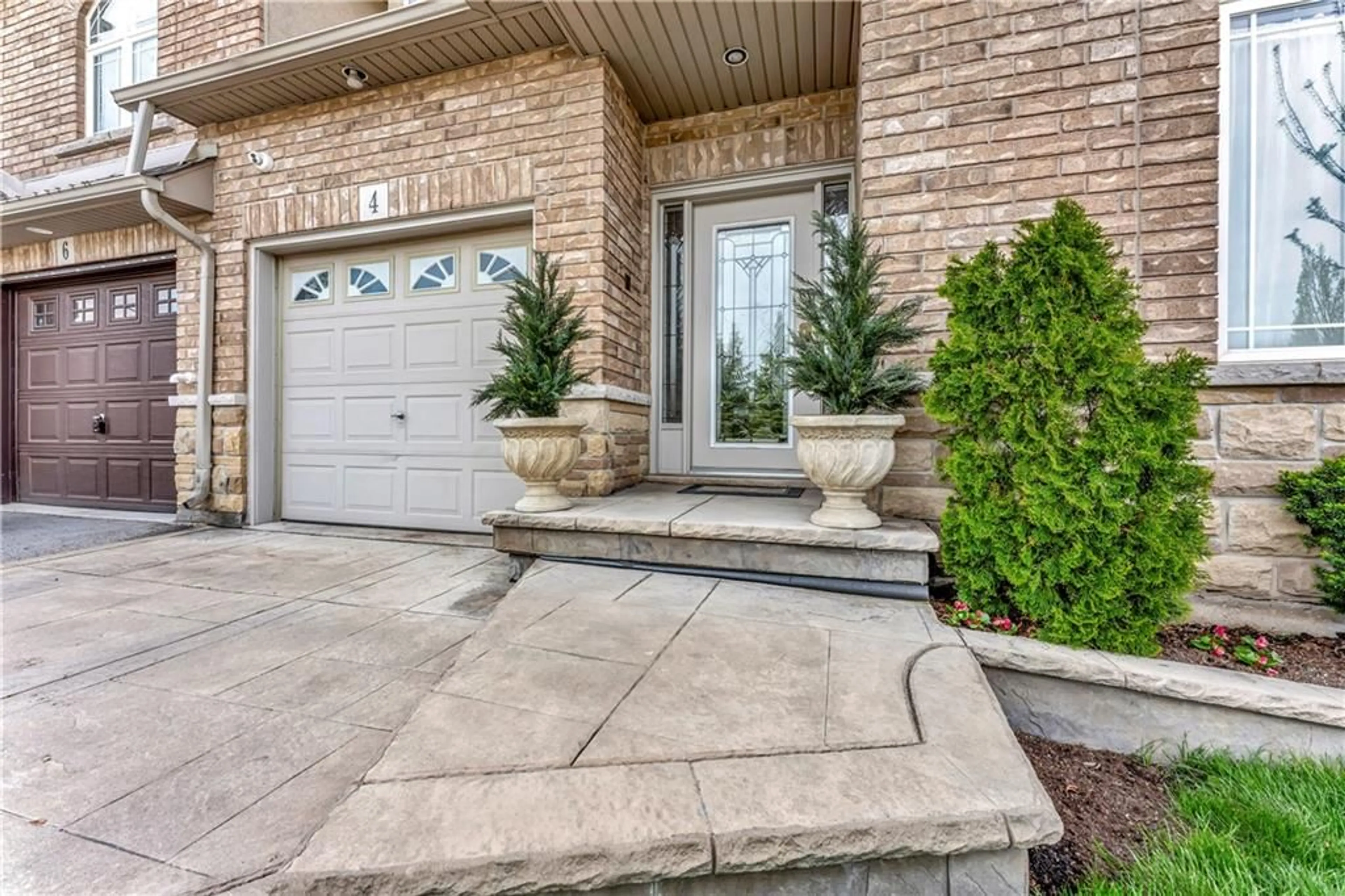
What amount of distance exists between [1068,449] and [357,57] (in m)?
4.48

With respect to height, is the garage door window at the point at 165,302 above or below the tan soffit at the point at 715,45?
below

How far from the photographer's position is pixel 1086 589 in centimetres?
196

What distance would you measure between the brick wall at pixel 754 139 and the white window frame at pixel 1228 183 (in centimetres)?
173

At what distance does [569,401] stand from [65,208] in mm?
4418

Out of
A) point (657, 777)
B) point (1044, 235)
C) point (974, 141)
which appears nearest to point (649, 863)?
point (657, 777)

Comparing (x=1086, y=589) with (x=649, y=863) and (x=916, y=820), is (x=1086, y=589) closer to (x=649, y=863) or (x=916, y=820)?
(x=916, y=820)

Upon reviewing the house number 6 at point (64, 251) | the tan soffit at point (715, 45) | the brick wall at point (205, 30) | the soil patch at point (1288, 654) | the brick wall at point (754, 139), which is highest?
the brick wall at point (205, 30)

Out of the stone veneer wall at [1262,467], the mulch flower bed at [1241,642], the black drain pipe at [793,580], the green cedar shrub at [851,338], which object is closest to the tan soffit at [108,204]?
the black drain pipe at [793,580]

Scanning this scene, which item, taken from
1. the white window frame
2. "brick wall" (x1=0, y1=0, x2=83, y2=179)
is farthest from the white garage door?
the white window frame

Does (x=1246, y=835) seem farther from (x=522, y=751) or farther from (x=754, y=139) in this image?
(x=754, y=139)

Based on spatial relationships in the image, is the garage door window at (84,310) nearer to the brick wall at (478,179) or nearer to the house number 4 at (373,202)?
the brick wall at (478,179)

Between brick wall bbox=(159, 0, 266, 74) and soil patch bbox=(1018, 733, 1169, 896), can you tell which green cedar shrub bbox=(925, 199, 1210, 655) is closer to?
soil patch bbox=(1018, 733, 1169, 896)

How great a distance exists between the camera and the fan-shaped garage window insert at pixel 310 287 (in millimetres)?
4379

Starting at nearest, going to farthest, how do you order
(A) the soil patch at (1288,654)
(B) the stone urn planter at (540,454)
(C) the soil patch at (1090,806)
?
(C) the soil patch at (1090,806), (A) the soil patch at (1288,654), (B) the stone urn planter at (540,454)
